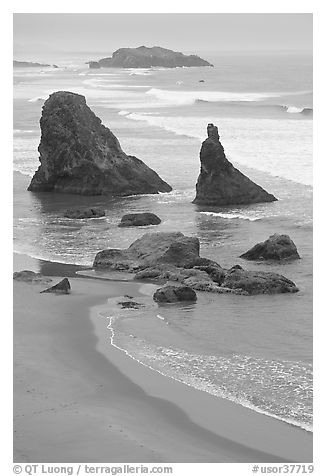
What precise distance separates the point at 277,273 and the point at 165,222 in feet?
25.3

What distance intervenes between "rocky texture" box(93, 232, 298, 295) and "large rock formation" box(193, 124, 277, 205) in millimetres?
8255

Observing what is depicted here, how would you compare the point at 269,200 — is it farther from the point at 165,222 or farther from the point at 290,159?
the point at 290,159

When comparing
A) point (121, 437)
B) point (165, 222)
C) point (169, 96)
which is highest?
point (169, 96)

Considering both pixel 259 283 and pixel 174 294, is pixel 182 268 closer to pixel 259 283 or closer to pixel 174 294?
pixel 259 283

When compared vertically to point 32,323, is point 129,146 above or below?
above

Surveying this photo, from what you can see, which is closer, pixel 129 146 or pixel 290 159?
pixel 290 159

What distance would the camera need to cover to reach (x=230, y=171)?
105 feet

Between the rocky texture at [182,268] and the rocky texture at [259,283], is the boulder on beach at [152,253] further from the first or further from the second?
the rocky texture at [259,283]

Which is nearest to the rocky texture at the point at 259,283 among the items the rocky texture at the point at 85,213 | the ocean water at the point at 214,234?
the ocean water at the point at 214,234

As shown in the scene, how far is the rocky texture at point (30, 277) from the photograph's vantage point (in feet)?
67.3

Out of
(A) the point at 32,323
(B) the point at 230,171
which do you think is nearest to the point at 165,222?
(B) the point at 230,171

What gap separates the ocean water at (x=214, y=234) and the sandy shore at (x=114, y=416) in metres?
0.46

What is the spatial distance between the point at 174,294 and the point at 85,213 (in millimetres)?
11019

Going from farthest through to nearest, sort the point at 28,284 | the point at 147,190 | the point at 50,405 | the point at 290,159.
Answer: the point at 290,159
the point at 147,190
the point at 28,284
the point at 50,405
